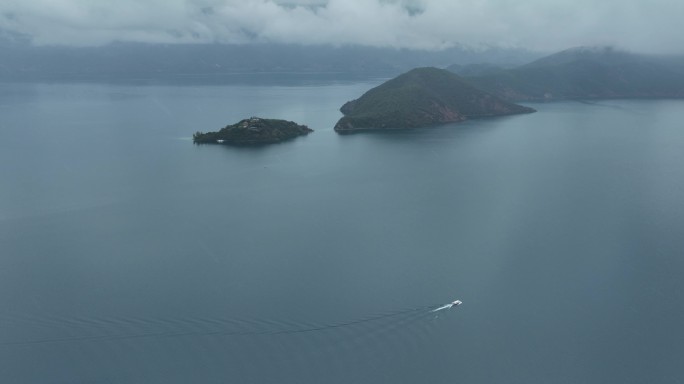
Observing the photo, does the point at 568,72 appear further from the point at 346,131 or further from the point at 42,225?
the point at 42,225

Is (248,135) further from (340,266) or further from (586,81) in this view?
(586,81)

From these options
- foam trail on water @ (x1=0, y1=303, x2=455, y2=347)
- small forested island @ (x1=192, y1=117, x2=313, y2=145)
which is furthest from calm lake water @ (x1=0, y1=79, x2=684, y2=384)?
small forested island @ (x1=192, y1=117, x2=313, y2=145)

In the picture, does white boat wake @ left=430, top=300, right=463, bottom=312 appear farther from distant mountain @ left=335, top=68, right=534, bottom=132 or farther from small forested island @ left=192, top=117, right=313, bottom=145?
distant mountain @ left=335, top=68, right=534, bottom=132

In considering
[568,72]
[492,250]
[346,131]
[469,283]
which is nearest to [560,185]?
[492,250]

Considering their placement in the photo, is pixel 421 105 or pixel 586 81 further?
pixel 586 81

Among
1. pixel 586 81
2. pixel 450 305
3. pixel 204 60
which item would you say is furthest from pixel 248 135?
pixel 204 60

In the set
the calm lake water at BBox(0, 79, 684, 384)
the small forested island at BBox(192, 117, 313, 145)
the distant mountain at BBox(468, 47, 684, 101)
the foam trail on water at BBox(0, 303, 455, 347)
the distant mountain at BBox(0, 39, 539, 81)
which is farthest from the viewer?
the distant mountain at BBox(0, 39, 539, 81)
